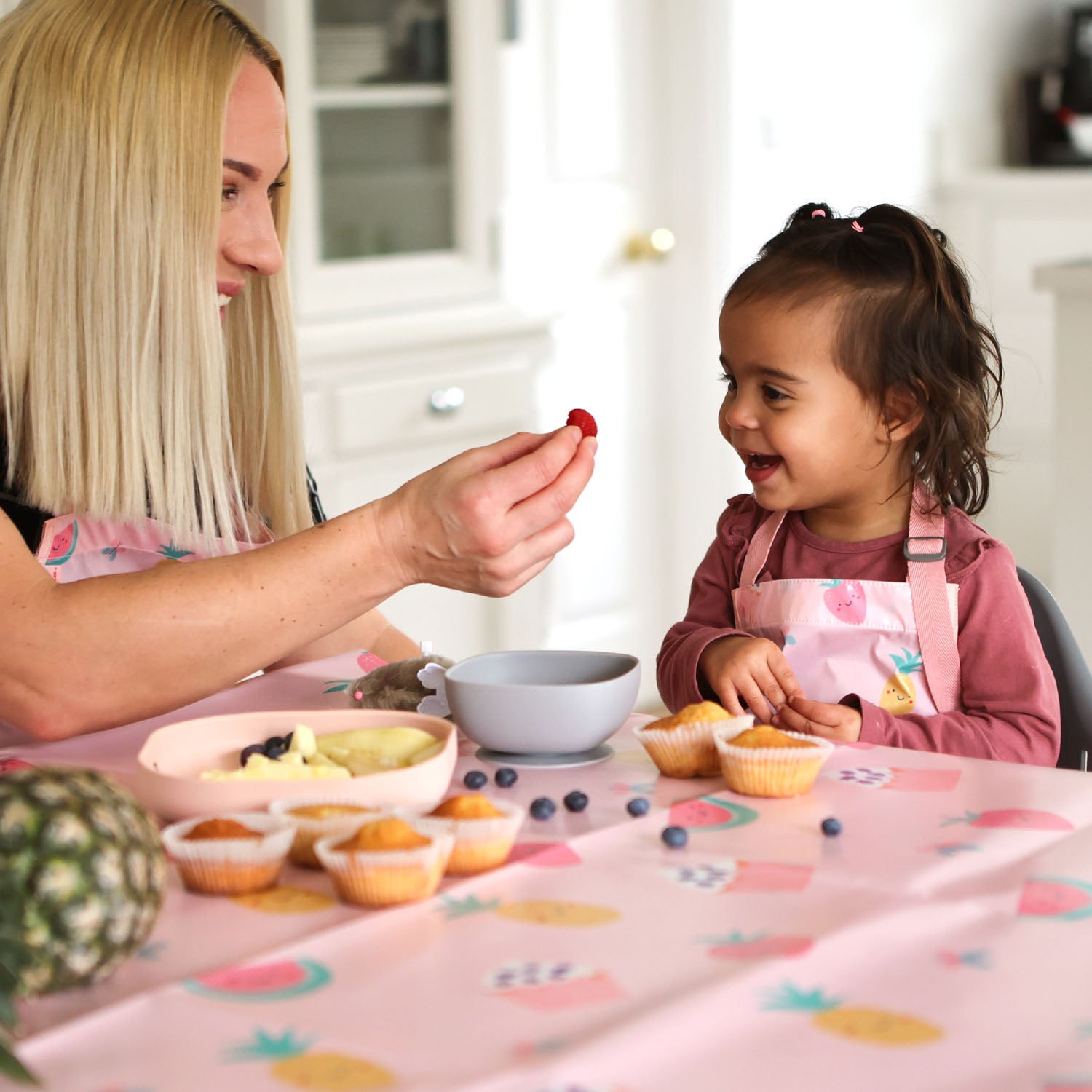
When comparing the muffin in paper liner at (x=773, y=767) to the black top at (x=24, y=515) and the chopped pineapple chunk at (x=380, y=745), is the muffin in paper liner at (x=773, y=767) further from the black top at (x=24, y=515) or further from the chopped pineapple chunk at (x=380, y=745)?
the black top at (x=24, y=515)

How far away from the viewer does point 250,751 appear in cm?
100

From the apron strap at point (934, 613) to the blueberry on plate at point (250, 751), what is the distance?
681 millimetres

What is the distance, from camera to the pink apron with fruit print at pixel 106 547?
1371 millimetres

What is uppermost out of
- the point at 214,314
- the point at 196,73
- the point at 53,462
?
the point at 196,73

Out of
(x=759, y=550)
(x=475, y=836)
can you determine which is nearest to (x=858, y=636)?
(x=759, y=550)

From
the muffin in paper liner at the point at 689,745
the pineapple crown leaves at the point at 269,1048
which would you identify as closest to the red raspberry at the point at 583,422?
the muffin in paper liner at the point at 689,745

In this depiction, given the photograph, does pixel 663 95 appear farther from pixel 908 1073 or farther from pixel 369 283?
pixel 908 1073

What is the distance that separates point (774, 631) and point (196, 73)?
0.77 m

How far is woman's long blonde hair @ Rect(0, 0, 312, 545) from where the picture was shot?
4.33 feet

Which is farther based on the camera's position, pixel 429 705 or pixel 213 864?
pixel 429 705

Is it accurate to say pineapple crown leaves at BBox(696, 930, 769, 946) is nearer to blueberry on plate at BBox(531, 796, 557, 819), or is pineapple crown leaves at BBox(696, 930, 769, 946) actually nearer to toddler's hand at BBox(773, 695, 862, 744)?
blueberry on plate at BBox(531, 796, 557, 819)

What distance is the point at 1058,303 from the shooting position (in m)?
2.61

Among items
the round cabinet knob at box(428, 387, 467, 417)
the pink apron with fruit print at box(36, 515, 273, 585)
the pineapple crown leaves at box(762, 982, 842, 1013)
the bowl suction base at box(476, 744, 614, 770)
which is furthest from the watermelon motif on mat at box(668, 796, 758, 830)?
the round cabinet knob at box(428, 387, 467, 417)

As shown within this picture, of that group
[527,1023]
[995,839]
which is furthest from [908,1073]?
[995,839]
